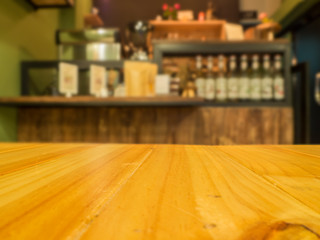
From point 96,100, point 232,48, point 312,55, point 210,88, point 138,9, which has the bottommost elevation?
point 96,100

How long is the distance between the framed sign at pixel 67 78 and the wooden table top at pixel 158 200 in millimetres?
1896

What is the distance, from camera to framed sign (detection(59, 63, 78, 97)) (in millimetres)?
2146

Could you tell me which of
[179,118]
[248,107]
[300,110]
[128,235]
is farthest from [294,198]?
[300,110]

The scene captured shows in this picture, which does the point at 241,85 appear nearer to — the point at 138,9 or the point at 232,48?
the point at 232,48

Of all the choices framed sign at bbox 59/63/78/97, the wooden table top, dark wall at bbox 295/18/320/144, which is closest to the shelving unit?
framed sign at bbox 59/63/78/97

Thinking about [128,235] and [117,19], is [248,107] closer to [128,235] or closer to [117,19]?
[128,235]

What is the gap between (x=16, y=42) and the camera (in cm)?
243

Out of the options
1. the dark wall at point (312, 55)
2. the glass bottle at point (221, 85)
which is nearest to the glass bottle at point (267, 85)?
the glass bottle at point (221, 85)

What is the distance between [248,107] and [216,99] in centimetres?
29

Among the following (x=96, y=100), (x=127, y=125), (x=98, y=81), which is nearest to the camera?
(x=96, y=100)

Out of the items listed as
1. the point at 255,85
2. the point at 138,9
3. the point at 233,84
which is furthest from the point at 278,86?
the point at 138,9

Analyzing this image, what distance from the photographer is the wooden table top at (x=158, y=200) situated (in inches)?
6.7

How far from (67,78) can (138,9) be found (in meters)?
3.35

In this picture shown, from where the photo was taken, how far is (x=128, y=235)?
162 mm
